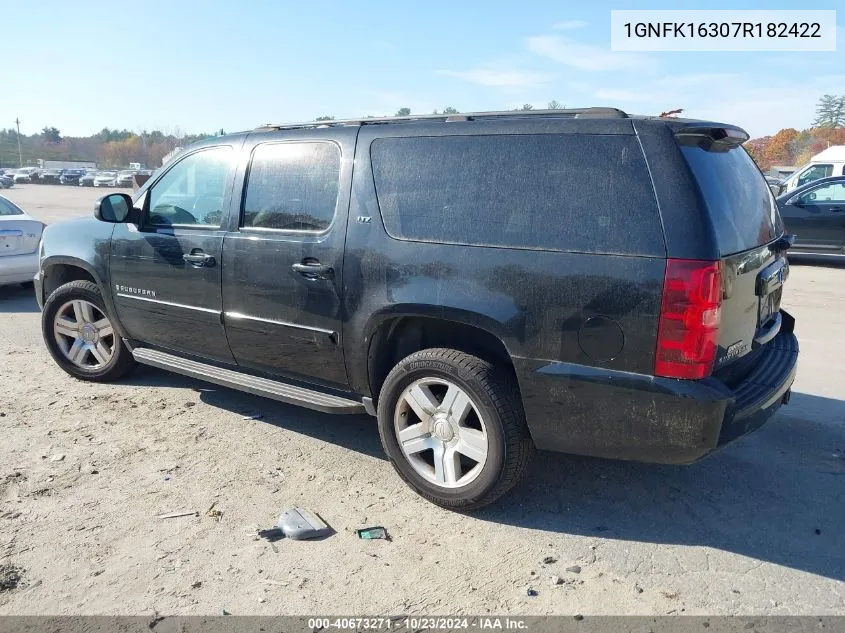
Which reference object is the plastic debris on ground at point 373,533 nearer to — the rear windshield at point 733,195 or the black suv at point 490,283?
the black suv at point 490,283

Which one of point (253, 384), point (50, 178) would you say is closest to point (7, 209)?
point (253, 384)

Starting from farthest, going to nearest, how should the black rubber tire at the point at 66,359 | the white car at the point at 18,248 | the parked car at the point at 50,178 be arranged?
the parked car at the point at 50,178 → the white car at the point at 18,248 → the black rubber tire at the point at 66,359

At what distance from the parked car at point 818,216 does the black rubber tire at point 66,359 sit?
11.0 meters

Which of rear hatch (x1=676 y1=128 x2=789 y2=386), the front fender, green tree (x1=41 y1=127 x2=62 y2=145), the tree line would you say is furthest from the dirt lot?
green tree (x1=41 y1=127 x2=62 y2=145)

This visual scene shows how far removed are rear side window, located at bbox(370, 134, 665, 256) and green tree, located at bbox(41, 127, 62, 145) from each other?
525ft

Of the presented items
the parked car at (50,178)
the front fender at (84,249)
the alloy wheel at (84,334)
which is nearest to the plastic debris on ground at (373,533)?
the front fender at (84,249)

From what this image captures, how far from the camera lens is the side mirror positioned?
4.87 meters

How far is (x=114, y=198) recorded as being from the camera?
192 inches

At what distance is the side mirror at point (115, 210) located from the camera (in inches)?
192

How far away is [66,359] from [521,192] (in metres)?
4.26

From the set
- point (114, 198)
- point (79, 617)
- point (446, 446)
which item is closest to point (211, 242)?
point (114, 198)

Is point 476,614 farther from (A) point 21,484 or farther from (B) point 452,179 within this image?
(A) point 21,484

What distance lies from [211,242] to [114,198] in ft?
3.39

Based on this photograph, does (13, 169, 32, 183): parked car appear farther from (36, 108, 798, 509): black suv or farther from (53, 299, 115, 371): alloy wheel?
(36, 108, 798, 509): black suv
